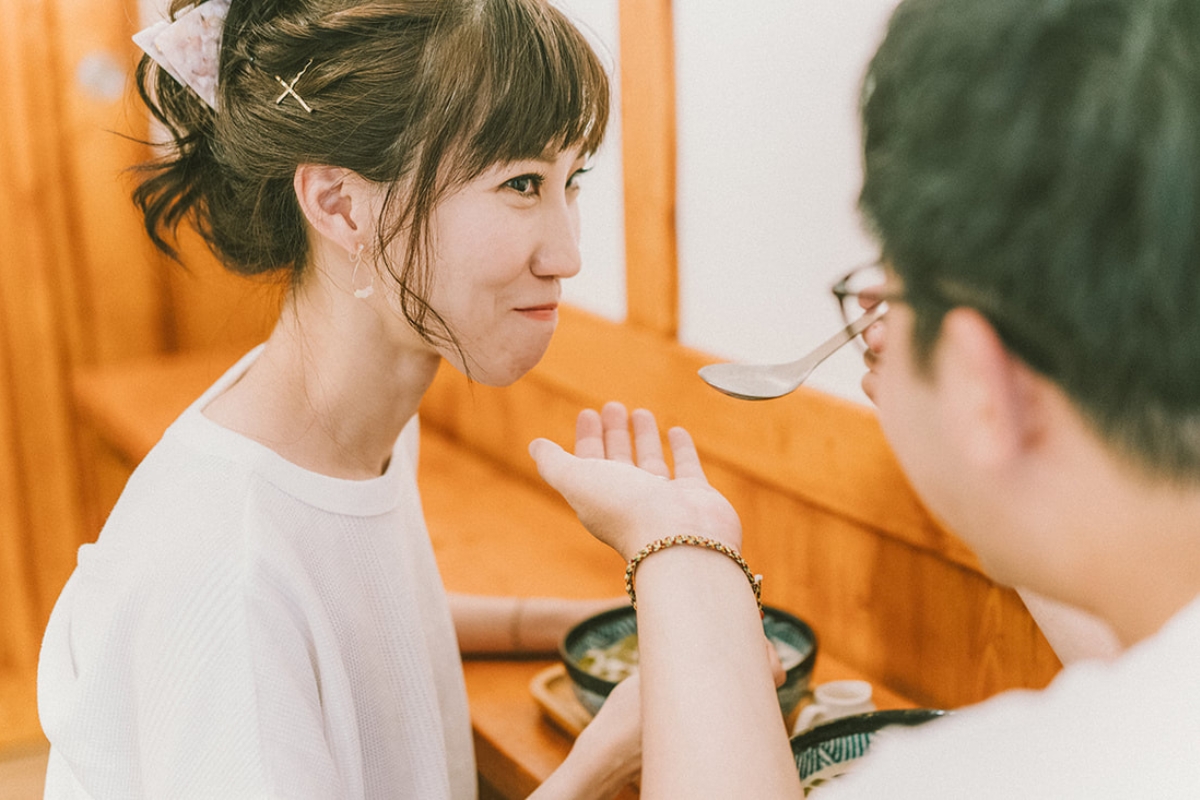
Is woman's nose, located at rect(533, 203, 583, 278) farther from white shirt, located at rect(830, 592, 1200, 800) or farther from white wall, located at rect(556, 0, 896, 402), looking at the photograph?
white shirt, located at rect(830, 592, 1200, 800)

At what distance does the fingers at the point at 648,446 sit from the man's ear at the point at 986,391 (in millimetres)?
474

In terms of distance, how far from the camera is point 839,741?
1064mm

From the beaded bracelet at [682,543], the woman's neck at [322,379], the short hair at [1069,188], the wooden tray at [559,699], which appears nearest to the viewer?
the short hair at [1069,188]

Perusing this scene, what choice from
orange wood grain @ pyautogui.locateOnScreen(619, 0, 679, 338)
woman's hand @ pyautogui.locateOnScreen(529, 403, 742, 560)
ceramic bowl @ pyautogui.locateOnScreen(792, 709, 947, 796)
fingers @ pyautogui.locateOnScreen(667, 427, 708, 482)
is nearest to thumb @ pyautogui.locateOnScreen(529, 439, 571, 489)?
woman's hand @ pyautogui.locateOnScreen(529, 403, 742, 560)

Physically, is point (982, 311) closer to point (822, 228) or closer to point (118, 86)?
point (822, 228)

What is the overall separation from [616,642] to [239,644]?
0.56 metres

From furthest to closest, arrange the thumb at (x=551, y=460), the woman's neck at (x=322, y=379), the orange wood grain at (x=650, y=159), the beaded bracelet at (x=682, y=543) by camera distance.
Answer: the orange wood grain at (x=650, y=159) < the woman's neck at (x=322, y=379) < the thumb at (x=551, y=460) < the beaded bracelet at (x=682, y=543)

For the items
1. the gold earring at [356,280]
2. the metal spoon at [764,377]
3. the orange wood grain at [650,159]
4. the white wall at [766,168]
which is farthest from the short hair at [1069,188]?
the orange wood grain at [650,159]

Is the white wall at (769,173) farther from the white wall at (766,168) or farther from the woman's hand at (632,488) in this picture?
the woman's hand at (632,488)

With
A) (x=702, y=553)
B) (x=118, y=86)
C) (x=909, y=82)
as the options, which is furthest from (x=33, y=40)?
(x=909, y=82)

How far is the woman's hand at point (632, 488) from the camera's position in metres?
0.92

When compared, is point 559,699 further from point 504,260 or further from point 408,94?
point 408,94

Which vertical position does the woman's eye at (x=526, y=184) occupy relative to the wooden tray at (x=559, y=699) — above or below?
above

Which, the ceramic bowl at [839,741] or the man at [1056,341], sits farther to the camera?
the ceramic bowl at [839,741]
